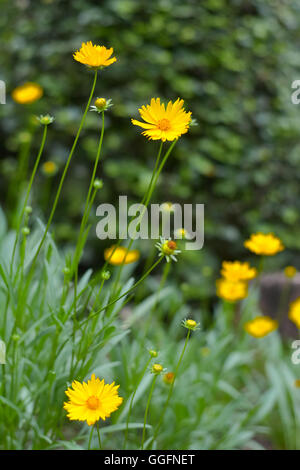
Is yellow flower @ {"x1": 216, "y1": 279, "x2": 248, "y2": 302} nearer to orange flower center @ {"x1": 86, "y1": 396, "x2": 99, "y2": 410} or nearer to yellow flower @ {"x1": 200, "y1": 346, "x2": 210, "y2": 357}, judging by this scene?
yellow flower @ {"x1": 200, "y1": 346, "x2": 210, "y2": 357}

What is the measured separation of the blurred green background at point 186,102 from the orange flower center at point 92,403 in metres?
1.49

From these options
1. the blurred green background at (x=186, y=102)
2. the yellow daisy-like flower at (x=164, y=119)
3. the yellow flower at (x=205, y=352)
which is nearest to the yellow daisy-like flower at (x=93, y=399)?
the yellow daisy-like flower at (x=164, y=119)

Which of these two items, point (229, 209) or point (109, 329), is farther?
point (229, 209)

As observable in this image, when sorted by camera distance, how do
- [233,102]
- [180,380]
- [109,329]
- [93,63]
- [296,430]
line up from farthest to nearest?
[233,102]
[296,430]
[180,380]
[109,329]
[93,63]

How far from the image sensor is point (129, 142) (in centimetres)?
229

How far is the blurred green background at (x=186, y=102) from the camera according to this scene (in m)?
2.23

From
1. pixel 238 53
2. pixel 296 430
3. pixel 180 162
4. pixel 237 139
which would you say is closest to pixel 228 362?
pixel 296 430

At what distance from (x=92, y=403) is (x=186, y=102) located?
1.82 meters

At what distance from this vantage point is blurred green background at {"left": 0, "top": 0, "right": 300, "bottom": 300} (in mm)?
2234

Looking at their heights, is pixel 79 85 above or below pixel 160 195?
above

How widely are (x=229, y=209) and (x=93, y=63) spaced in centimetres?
186

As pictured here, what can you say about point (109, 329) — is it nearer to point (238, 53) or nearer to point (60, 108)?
point (60, 108)

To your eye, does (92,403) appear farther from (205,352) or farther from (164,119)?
(205,352)

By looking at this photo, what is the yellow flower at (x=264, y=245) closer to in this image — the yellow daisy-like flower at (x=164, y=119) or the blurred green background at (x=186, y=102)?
the yellow daisy-like flower at (x=164, y=119)
